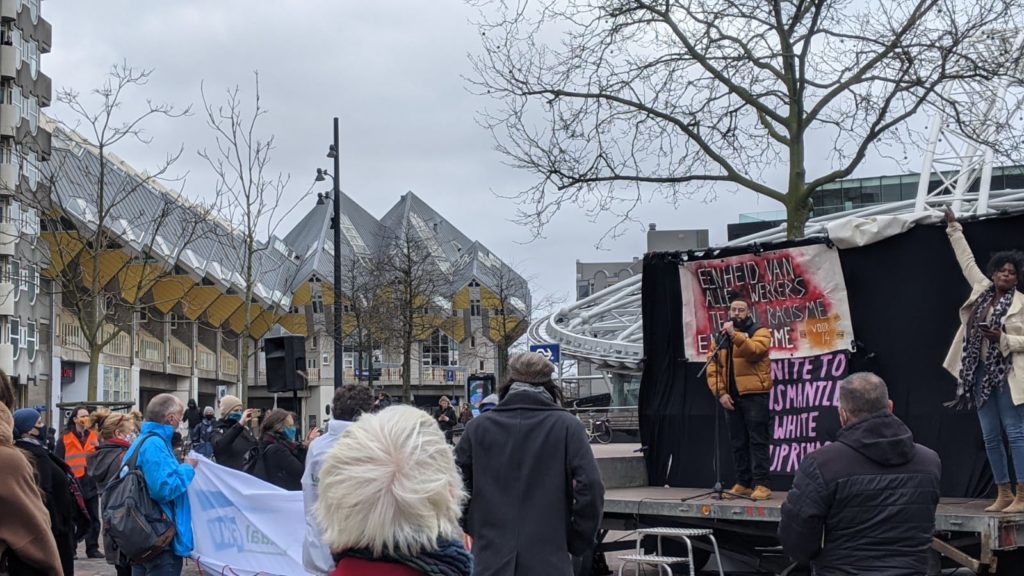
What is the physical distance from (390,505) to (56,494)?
4.00 metres

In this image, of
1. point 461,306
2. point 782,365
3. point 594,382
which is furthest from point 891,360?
point 461,306

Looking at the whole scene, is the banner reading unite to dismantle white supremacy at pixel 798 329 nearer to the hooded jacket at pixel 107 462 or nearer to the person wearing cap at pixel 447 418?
the hooded jacket at pixel 107 462

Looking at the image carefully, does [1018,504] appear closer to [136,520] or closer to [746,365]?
[746,365]

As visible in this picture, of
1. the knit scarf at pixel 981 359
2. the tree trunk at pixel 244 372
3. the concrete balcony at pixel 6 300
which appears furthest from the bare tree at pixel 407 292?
the knit scarf at pixel 981 359

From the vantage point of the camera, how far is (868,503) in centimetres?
533

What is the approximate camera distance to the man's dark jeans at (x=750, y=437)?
966 cm

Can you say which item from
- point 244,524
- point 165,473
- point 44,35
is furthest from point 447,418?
point 44,35

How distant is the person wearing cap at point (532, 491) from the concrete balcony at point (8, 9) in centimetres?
4394

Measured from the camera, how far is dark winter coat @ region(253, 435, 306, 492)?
10.8 metres

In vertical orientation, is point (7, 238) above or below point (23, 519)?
above

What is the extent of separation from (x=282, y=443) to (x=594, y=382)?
5921cm

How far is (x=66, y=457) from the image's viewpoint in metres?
15.9

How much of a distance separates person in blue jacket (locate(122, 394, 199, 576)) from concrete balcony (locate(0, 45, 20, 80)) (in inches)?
1615

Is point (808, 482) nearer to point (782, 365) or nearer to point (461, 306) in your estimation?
point (782, 365)
